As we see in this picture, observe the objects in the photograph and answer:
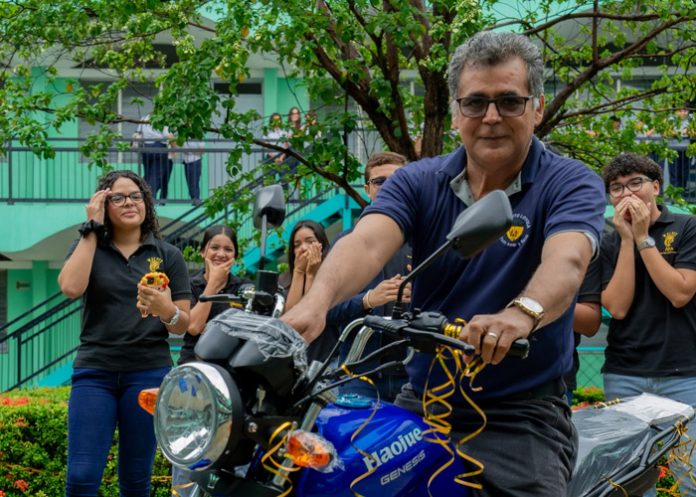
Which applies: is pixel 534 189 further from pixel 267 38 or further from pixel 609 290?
pixel 267 38

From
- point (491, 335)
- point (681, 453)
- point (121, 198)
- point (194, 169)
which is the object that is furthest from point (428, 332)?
point (194, 169)

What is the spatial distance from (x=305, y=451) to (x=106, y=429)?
11.1ft

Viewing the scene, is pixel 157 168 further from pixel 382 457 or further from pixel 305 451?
pixel 305 451

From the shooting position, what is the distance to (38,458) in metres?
8.01

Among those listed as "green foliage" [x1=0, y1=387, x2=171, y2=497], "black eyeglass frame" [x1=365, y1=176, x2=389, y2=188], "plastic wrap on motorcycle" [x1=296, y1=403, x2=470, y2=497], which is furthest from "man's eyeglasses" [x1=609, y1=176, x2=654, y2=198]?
"green foliage" [x1=0, y1=387, x2=171, y2=497]

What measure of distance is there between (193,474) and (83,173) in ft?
58.4

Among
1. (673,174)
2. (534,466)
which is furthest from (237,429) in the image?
(673,174)

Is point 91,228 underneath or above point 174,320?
above

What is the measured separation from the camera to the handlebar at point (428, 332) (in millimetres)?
2387

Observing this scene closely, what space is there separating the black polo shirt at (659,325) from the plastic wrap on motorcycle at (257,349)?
11.8ft

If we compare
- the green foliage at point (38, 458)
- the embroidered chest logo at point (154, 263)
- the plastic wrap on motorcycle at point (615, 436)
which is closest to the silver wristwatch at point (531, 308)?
the plastic wrap on motorcycle at point (615, 436)

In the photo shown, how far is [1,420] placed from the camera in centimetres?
814

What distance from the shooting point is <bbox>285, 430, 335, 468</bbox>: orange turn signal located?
7.51ft

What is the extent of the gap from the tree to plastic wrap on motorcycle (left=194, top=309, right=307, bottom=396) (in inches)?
232
